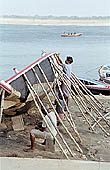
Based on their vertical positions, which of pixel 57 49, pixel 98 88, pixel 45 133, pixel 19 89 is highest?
pixel 19 89

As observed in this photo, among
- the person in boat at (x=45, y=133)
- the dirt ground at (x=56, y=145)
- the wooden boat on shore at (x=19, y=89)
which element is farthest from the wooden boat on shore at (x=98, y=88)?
the person in boat at (x=45, y=133)

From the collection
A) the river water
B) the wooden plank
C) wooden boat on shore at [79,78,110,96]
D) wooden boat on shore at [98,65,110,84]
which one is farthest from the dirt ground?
the river water

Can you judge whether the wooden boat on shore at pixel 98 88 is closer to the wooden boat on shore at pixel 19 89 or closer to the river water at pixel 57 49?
the river water at pixel 57 49

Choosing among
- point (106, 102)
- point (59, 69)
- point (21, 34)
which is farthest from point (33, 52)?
point (59, 69)

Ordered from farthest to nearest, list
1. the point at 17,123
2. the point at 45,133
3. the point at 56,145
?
the point at 17,123 → the point at 56,145 → the point at 45,133

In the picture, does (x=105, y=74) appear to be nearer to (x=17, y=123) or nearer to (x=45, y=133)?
(x=17, y=123)

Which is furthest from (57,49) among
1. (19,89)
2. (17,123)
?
(19,89)

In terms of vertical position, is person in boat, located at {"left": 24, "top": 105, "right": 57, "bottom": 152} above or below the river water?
above

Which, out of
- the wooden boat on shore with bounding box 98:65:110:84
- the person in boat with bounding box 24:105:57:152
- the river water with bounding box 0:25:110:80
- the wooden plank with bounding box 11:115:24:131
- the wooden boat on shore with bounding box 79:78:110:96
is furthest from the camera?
the river water with bounding box 0:25:110:80

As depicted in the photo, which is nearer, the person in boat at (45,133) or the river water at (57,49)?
the person in boat at (45,133)

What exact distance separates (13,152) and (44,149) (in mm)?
198

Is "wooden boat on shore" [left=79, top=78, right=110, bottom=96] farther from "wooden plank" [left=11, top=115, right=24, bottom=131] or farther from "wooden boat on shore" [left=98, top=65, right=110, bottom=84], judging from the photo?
"wooden plank" [left=11, top=115, right=24, bottom=131]

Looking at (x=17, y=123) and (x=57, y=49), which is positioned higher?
(x=17, y=123)

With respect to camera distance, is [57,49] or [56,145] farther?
[57,49]
